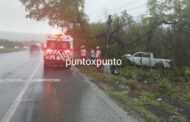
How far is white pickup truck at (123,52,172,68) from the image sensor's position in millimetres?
31666

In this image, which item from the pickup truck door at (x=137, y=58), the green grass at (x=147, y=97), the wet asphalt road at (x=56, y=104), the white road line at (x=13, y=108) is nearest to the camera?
the white road line at (x=13, y=108)

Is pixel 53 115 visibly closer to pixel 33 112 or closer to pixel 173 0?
pixel 33 112

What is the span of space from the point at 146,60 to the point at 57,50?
35.0 feet

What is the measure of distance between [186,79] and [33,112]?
1370 cm

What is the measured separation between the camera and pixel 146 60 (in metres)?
33.2

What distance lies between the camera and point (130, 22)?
1532 inches

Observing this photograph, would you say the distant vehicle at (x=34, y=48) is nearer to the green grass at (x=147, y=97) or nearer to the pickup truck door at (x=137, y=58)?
the pickup truck door at (x=137, y=58)

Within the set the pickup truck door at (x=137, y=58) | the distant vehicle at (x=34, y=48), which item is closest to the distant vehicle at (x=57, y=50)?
the pickup truck door at (x=137, y=58)

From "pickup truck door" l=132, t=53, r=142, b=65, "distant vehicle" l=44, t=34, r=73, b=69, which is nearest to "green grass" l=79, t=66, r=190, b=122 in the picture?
"distant vehicle" l=44, t=34, r=73, b=69

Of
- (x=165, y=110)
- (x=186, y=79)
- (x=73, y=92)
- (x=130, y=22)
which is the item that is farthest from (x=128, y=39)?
(x=165, y=110)

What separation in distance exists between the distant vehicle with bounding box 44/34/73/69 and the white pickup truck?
7643 millimetres

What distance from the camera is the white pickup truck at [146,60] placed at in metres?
31.7

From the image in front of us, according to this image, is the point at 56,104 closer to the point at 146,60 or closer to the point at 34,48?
the point at 146,60

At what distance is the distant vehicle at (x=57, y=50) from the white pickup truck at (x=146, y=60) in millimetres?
7643
